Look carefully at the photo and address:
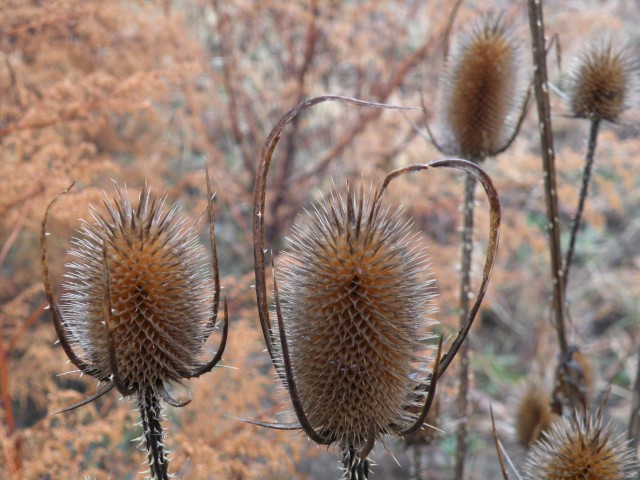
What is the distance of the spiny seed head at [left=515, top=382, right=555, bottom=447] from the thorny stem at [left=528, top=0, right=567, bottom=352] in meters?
0.66

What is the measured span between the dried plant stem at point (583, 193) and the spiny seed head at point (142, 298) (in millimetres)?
1035

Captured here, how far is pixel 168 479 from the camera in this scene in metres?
1.18

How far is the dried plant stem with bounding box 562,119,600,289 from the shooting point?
1731 millimetres

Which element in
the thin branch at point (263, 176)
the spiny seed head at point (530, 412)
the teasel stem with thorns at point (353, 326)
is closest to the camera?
the thin branch at point (263, 176)

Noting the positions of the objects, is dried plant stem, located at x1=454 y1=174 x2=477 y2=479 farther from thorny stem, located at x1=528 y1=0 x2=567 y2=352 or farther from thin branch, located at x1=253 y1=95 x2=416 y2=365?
thin branch, located at x1=253 y1=95 x2=416 y2=365

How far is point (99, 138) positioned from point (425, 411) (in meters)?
3.35

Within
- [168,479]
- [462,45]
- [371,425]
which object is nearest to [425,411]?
[371,425]

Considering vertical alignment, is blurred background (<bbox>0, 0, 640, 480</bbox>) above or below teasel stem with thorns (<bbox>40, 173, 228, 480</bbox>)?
above

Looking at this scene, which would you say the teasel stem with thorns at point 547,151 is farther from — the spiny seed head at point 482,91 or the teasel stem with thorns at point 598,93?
the spiny seed head at point 482,91

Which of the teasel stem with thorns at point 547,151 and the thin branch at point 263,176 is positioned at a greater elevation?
the teasel stem with thorns at point 547,151

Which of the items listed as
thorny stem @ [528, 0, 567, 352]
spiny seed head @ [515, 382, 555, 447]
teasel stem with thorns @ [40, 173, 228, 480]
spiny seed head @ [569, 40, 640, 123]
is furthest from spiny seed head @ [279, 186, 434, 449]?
spiny seed head @ [515, 382, 555, 447]

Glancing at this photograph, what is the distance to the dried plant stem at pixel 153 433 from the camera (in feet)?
3.69

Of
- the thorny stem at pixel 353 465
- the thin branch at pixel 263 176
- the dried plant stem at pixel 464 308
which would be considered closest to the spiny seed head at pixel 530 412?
the dried plant stem at pixel 464 308

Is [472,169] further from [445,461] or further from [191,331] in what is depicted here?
[445,461]
